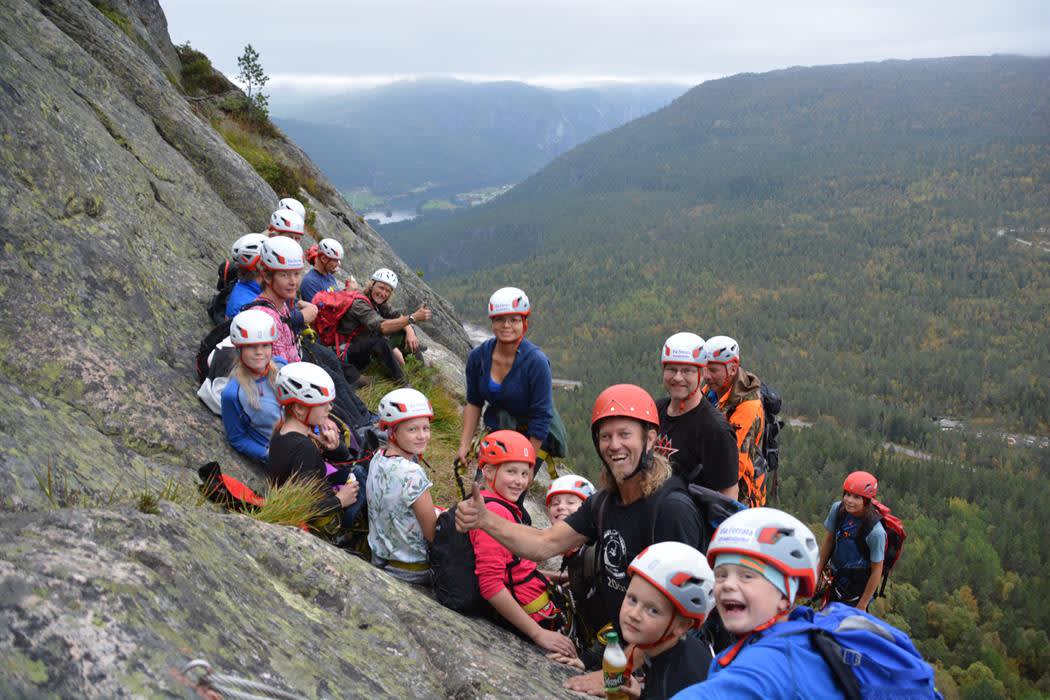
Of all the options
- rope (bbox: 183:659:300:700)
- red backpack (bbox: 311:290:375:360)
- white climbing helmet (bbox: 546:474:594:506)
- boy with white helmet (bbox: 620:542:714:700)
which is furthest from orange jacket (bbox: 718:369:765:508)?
red backpack (bbox: 311:290:375:360)

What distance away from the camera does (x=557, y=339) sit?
521ft

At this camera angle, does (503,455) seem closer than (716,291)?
Yes

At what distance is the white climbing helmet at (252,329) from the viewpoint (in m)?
5.89

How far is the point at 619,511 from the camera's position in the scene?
4.22 meters

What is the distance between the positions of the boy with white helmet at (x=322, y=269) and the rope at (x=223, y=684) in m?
7.29

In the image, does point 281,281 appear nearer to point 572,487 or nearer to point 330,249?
point 330,249

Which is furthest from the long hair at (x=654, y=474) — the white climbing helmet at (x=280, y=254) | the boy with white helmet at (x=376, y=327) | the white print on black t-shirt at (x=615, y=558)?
the boy with white helmet at (x=376, y=327)

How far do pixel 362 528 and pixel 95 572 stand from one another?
10.5 feet

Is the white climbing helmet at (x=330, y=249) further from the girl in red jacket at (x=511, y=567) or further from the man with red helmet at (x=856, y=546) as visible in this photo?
the man with red helmet at (x=856, y=546)

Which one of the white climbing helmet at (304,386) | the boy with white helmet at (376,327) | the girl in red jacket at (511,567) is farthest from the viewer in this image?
the boy with white helmet at (376,327)

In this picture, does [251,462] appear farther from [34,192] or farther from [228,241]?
[228,241]

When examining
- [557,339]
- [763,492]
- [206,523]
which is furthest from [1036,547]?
[557,339]

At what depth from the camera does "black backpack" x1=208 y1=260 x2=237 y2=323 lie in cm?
779

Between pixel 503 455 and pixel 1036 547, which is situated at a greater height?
pixel 503 455
